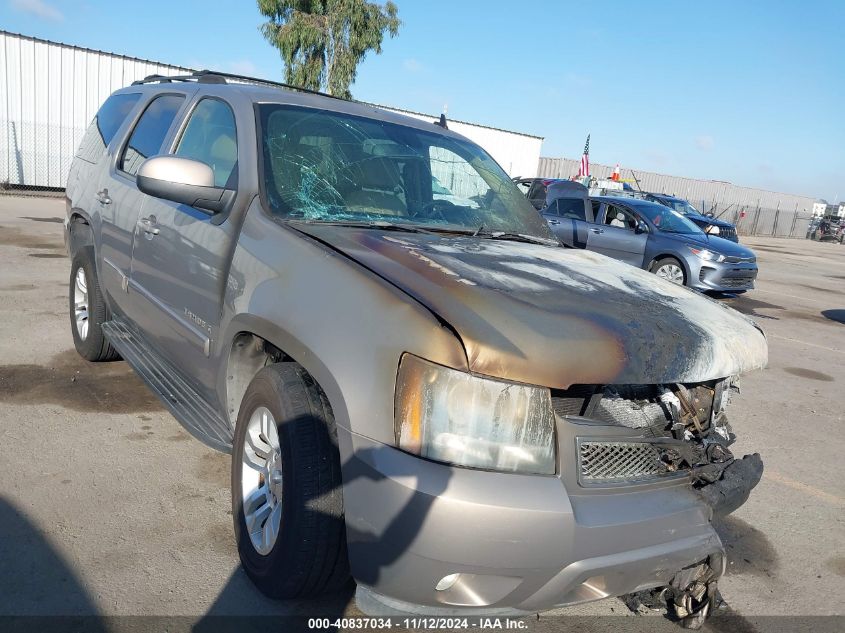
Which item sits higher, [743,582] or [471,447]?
[471,447]

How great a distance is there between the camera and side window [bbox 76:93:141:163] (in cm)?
475

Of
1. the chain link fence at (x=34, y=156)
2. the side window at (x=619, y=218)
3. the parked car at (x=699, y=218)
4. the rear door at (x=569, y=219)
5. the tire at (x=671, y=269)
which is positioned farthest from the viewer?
the chain link fence at (x=34, y=156)

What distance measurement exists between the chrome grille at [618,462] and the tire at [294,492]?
2.56 feet

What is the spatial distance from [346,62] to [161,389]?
862 inches

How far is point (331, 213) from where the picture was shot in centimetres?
300

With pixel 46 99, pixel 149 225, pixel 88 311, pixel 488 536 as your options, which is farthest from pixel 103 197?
A: pixel 46 99

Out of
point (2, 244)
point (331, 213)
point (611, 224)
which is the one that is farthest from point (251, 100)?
point (611, 224)

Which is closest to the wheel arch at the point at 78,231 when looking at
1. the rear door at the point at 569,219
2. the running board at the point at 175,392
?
the running board at the point at 175,392

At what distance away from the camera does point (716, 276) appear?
38.0 feet

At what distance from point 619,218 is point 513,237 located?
10.2 m

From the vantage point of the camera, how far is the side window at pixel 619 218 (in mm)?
12750

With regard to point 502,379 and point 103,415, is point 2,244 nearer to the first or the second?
point 103,415

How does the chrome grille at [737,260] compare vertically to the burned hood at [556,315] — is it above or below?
below

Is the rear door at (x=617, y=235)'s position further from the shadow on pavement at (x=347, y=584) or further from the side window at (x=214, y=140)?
the shadow on pavement at (x=347, y=584)
